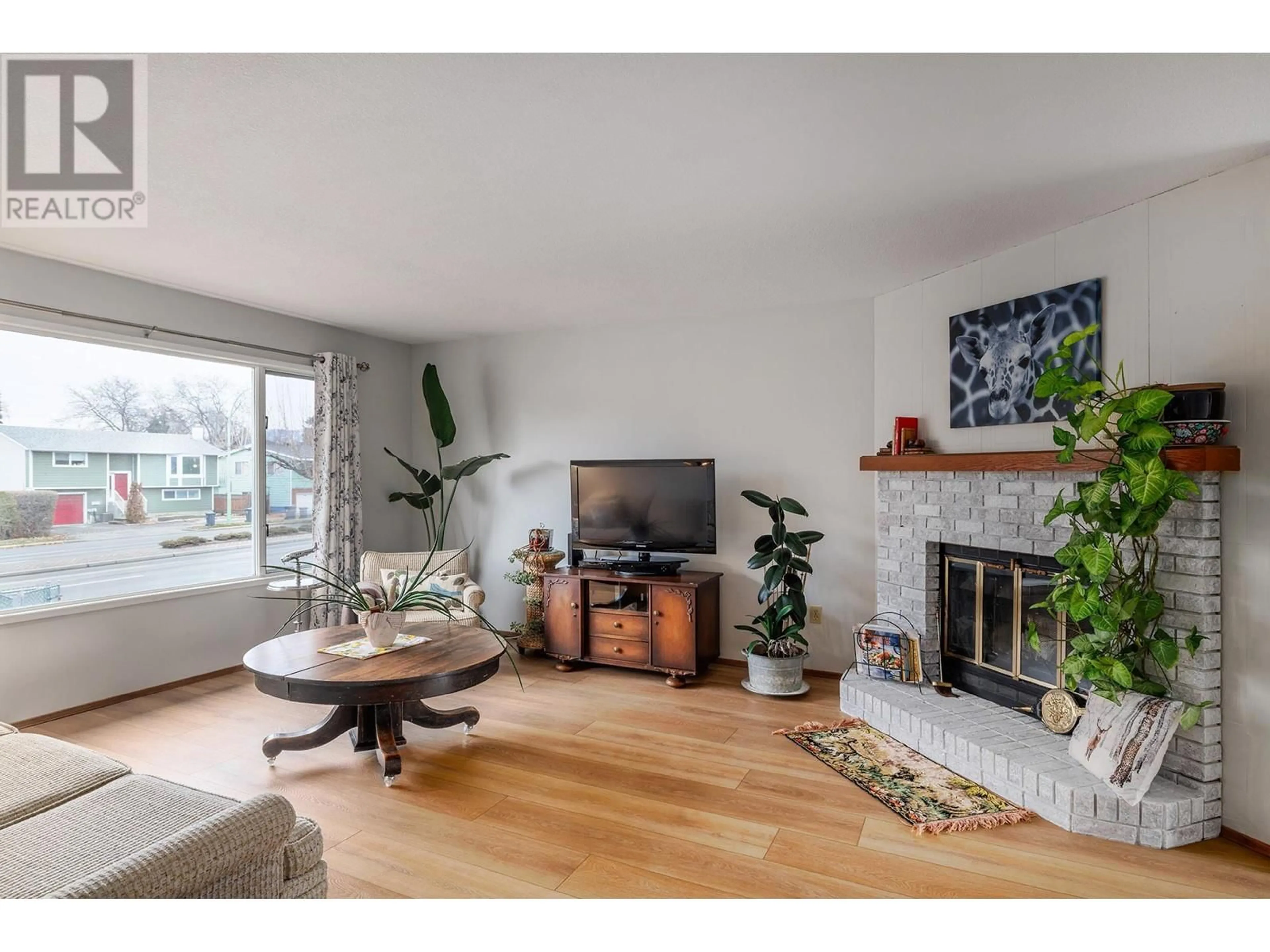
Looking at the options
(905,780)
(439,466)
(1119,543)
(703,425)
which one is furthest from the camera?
(439,466)

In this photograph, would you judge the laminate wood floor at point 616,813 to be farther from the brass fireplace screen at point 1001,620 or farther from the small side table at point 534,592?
the small side table at point 534,592

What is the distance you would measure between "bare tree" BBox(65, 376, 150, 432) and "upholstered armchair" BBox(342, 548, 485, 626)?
1.62m

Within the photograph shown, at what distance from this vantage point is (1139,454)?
242 cm

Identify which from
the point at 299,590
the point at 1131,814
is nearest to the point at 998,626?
the point at 1131,814

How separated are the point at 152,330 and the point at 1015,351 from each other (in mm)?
4719

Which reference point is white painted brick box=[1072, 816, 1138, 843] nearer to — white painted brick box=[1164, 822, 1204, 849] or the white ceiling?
white painted brick box=[1164, 822, 1204, 849]

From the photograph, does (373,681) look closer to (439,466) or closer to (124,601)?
(124,601)

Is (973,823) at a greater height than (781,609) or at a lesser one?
lesser

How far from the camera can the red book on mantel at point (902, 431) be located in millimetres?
3799

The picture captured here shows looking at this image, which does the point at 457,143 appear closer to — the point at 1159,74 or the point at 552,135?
the point at 552,135

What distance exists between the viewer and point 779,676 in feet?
13.1

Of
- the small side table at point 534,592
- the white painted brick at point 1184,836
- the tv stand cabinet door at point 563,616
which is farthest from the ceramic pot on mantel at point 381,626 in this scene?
the white painted brick at point 1184,836

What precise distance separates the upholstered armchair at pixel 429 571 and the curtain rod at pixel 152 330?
1518 mm

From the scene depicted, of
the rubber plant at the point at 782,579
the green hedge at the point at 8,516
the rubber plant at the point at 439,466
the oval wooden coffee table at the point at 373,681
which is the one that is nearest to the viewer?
the oval wooden coffee table at the point at 373,681
